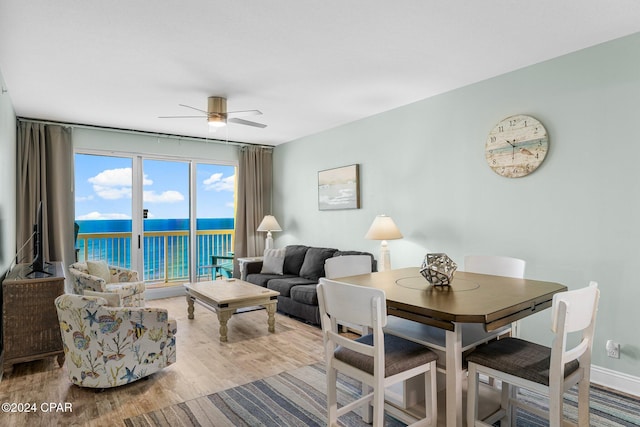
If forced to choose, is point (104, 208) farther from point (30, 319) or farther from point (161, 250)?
point (30, 319)

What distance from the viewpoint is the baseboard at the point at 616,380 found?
269 cm

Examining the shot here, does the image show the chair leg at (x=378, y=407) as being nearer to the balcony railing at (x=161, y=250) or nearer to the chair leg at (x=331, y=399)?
the chair leg at (x=331, y=399)

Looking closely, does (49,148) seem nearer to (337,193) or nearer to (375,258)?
(337,193)

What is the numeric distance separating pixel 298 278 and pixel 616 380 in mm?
3431

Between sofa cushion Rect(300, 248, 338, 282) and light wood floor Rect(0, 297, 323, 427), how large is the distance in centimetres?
82

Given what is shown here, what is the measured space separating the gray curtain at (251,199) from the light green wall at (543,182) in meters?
2.43

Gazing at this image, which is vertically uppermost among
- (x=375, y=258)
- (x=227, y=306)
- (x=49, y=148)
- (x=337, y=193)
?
(x=49, y=148)

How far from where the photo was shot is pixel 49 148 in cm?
495

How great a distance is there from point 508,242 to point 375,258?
1.68m

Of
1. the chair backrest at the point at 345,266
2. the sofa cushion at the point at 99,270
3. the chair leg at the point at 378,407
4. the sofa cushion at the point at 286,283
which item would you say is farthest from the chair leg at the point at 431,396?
the sofa cushion at the point at 99,270

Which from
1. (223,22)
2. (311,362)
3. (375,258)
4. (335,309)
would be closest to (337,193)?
(375,258)

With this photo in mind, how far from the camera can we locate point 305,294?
4.43m

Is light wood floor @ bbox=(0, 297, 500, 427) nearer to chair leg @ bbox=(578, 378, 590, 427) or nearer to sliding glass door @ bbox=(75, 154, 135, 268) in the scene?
chair leg @ bbox=(578, 378, 590, 427)

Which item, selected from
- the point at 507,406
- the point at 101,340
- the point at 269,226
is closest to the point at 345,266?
the point at 507,406
